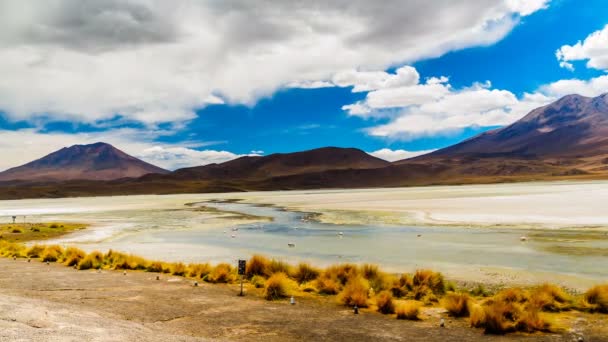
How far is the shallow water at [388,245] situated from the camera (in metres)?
16.0

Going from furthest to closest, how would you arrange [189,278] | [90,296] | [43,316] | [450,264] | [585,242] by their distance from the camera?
[585,242] < [450,264] < [189,278] < [90,296] < [43,316]

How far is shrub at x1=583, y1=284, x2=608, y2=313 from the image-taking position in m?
10.0

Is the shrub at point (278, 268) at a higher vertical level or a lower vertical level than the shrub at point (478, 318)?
higher

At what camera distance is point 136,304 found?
1092cm

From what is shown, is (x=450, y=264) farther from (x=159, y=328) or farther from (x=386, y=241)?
(x=159, y=328)

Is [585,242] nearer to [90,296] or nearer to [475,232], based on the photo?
[475,232]

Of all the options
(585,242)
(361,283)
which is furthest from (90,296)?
(585,242)

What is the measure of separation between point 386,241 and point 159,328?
15102mm

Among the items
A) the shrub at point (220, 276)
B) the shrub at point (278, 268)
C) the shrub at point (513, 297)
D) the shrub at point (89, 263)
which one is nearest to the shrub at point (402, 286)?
the shrub at point (513, 297)

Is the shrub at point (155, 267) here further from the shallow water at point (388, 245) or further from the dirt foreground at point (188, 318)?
the shallow water at point (388, 245)

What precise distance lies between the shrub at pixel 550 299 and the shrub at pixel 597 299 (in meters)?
0.35

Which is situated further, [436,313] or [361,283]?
[361,283]

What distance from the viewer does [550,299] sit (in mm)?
10328

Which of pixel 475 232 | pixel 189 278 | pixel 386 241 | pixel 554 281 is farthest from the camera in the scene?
pixel 475 232
